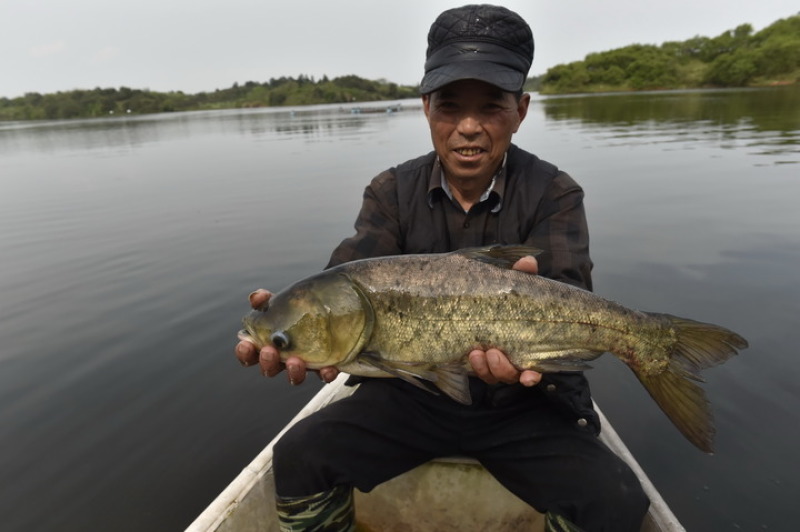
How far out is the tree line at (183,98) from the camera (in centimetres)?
10631

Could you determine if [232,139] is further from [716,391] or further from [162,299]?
[716,391]

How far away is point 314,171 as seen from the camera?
17969 mm

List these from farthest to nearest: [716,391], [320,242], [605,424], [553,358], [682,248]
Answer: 1. [320,242]
2. [682,248]
3. [716,391]
4. [605,424]
5. [553,358]

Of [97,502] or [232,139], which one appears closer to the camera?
[97,502]

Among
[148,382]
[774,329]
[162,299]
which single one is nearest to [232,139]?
[162,299]

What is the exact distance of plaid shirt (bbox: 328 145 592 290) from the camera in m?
2.75

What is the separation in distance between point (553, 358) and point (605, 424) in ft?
3.81

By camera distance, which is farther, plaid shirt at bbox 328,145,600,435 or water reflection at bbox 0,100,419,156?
water reflection at bbox 0,100,419,156

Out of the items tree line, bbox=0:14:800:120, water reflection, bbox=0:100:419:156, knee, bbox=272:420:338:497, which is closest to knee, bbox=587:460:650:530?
knee, bbox=272:420:338:497

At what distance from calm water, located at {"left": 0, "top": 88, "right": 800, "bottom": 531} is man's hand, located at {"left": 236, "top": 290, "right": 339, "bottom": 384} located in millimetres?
2316

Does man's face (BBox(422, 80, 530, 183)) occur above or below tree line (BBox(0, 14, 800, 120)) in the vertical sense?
below

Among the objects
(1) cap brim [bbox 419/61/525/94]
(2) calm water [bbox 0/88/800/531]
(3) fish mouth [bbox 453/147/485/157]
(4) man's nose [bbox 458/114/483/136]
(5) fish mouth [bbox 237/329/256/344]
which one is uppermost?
(1) cap brim [bbox 419/61/525/94]

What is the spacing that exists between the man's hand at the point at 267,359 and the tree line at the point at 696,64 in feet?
311

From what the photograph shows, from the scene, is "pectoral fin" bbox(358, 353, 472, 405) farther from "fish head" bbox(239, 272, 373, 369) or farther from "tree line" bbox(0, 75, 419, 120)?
"tree line" bbox(0, 75, 419, 120)
